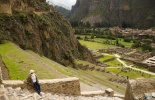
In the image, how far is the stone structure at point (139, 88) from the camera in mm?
13266

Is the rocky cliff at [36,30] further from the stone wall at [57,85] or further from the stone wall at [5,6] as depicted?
the stone wall at [57,85]

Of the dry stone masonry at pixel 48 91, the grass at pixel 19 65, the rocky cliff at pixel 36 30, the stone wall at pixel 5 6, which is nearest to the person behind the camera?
the dry stone masonry at pixel 48 91

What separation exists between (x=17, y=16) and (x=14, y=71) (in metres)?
15.0

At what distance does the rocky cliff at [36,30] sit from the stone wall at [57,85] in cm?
1386

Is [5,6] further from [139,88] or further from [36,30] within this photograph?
[139,88]

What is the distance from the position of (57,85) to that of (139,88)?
4796mm

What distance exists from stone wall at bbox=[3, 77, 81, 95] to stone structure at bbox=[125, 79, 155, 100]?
11.0 ft

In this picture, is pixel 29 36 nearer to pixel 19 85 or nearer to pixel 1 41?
pixel 1 41

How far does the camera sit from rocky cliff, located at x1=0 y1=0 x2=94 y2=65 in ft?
94.2

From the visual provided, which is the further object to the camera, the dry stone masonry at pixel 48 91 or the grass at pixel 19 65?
the grass at pixel 19 65

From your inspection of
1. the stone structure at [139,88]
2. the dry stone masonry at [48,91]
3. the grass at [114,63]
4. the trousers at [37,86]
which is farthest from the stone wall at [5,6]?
the grass at [114,63]

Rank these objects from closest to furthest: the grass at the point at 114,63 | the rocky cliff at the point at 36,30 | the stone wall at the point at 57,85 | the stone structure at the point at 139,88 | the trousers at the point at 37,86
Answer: the trousers at the point at 37,86, the stone wall at the point at 57,85, the stone structure at the point at 139,88, the rocky cliff at the point at 36,30, the grass at the point at 114,63

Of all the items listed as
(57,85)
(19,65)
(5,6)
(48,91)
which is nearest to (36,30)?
(5,6)

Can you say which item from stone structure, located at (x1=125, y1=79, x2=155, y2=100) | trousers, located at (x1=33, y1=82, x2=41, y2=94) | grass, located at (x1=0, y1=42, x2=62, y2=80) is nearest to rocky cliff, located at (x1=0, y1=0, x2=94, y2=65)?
grass, located at (x1=0, y1=42, x2=62, y2=80)
